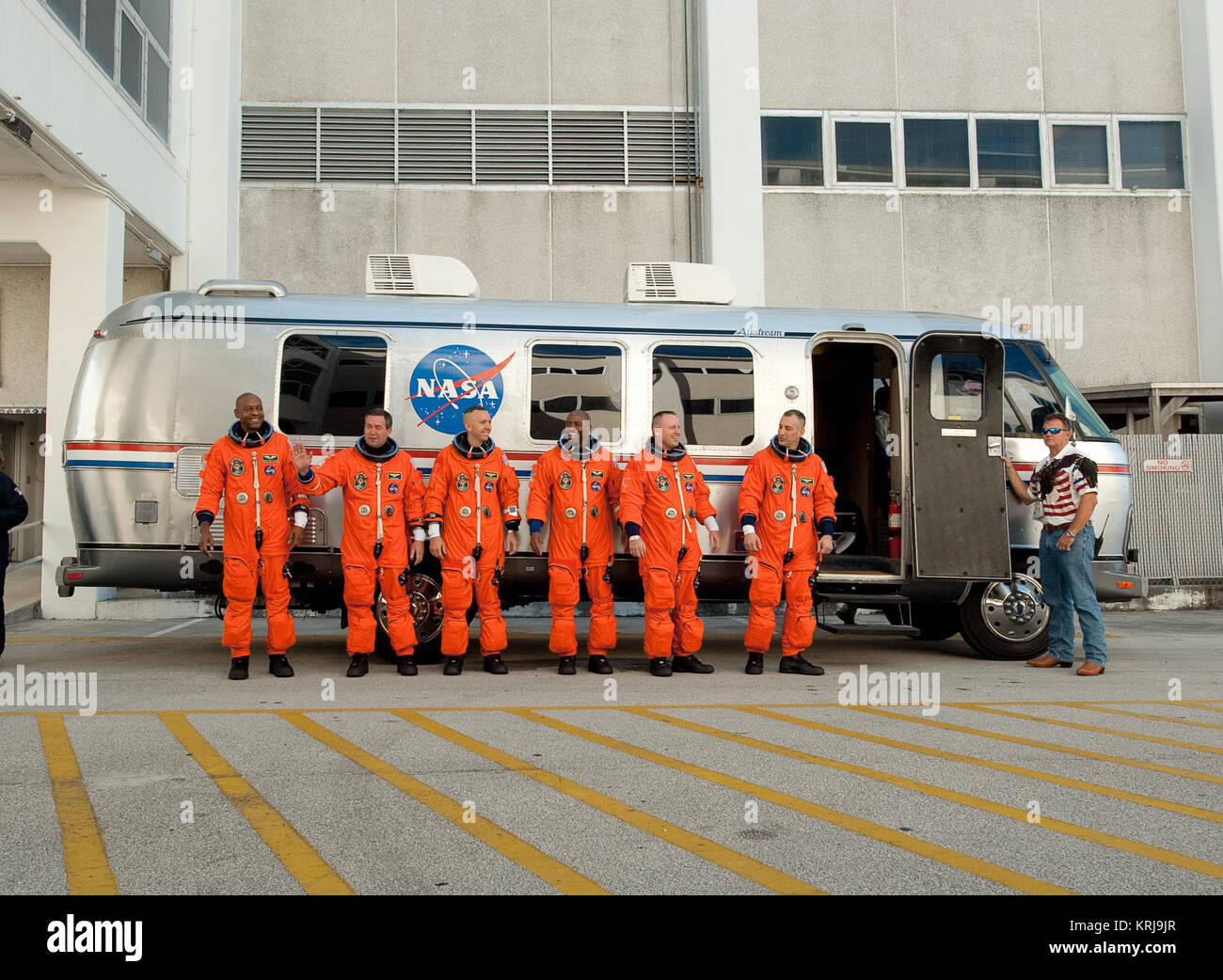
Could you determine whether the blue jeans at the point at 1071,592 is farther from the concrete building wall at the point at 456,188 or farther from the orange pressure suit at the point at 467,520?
the concrete building wall at the point at 456,188

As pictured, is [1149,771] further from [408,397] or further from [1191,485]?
[1191,485]

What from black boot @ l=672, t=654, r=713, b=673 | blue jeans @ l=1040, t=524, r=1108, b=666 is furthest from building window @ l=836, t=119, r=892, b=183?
black boot @ l=672, t=654, r=713, b=673

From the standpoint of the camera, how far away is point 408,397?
8.62 m

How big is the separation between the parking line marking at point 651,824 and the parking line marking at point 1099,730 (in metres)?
3.24

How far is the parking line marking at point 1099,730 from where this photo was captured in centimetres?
564

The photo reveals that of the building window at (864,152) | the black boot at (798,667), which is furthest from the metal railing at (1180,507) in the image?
the black boot at (798,667)

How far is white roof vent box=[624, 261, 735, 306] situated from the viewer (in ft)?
30.2

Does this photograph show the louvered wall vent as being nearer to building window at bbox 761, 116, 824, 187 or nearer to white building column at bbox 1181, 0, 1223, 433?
building window at bbox 761, 116, 824, 187

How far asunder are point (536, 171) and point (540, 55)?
1.92 metres

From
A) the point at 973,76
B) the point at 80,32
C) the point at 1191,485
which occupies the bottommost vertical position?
the point at 1191,485

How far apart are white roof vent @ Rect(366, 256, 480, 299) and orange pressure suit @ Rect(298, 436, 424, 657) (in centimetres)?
179

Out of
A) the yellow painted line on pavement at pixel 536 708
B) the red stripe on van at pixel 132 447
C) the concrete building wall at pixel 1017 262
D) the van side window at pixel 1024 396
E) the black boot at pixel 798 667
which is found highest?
the concrete building wall at pixel 1017 262
